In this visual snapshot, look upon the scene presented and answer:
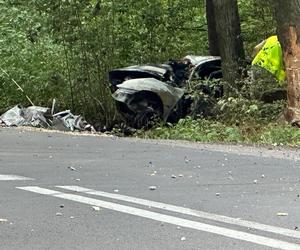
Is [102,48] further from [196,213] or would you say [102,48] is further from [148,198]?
[196,213]

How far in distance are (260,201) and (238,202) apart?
9.1 inches

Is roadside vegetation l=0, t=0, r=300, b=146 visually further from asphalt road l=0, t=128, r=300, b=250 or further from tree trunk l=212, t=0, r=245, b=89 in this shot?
asphalt road l=0, t=128, r=300, b=250

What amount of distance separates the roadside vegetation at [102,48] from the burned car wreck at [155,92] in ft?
1.39

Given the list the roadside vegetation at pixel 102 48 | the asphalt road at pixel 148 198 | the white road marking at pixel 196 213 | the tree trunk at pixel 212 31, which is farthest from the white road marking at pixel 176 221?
the tree trunk at pixel 212 31

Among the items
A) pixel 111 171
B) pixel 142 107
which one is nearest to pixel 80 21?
pixel 142 107

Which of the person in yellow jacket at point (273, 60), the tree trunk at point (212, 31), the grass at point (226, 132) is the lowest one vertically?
the grass at point (226, 132)

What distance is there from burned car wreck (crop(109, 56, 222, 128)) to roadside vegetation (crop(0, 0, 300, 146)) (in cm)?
42

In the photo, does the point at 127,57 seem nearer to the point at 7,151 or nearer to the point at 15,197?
the point at 7,151

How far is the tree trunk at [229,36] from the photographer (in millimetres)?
17109

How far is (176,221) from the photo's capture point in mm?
6090

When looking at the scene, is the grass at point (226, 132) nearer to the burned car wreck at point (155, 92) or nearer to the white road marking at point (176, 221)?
the burned car wreck at point (155, 92)

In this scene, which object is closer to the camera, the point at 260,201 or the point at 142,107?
the point at 260,201

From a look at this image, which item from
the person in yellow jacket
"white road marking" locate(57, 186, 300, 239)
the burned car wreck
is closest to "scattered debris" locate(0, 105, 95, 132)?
the burned car wreck

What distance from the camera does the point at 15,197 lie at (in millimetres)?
7090
